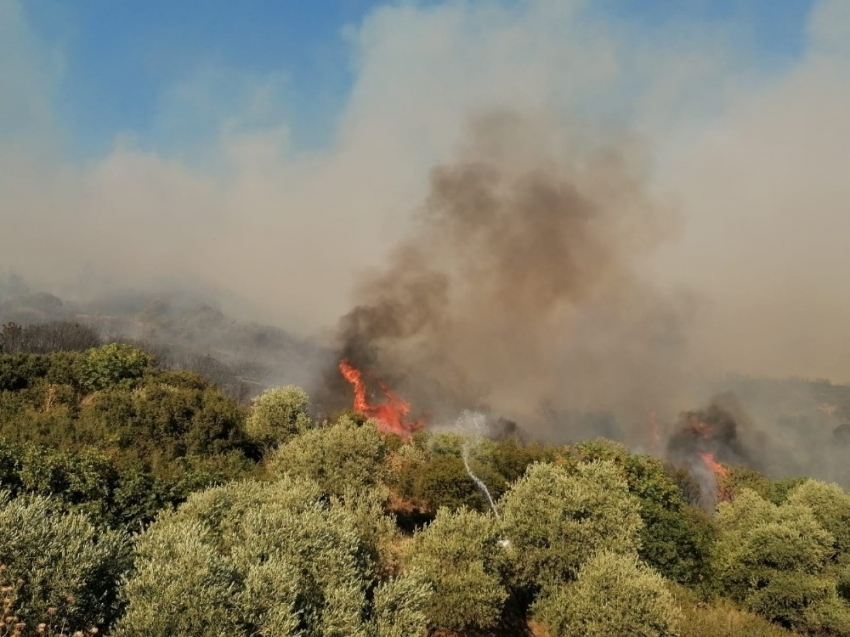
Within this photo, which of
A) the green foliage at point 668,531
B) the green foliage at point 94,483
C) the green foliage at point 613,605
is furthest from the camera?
the green foliage at point 668,531

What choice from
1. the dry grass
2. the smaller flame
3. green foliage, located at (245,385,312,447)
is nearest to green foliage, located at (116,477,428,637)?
the dry grass

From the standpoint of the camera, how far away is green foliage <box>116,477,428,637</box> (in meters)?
16.9

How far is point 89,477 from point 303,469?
1555 cm

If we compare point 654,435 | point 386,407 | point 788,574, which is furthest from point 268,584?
point 654,435

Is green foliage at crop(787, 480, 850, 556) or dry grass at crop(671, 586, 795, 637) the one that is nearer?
dry grass at crop(671, 586, 795, 637)

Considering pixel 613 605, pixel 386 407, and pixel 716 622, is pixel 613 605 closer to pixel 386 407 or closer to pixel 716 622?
pixel 716 622

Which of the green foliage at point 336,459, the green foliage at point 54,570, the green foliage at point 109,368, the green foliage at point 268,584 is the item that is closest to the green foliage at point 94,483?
the green foliage at point 336,459

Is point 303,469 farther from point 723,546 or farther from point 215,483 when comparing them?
point 723,546

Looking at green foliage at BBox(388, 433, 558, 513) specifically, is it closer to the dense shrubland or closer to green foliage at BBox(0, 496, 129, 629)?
the dense shrubland

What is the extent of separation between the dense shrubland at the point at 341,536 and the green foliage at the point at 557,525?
138 mm

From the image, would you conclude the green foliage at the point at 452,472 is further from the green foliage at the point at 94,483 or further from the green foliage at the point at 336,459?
the green foliage at the point at 94,483

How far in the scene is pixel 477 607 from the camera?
2719 cm

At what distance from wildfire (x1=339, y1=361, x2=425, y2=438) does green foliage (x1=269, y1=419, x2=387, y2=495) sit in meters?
62.5

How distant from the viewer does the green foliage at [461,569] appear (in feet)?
89.3
